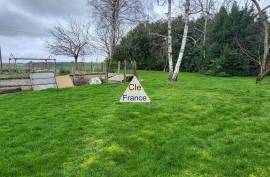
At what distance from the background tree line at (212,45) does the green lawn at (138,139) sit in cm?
1940

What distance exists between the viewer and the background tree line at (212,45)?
31.9 meters

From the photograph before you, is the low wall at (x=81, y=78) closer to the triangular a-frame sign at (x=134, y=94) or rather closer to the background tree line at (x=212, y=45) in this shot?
the background tree line at (x=212, y=45)

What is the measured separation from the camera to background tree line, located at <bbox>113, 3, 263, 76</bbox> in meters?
31.9

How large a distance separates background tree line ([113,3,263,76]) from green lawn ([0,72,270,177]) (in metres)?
19.4

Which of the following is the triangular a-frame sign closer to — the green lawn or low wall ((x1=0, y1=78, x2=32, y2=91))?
Result: the green lawn

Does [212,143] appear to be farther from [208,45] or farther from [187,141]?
[208,45]

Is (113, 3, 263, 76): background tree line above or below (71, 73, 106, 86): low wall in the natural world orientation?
above

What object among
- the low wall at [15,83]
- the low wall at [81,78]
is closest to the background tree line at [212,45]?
the low wall at [81,78]

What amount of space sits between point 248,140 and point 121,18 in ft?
79.3

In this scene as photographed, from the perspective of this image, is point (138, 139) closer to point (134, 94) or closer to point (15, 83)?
point (134, 94)

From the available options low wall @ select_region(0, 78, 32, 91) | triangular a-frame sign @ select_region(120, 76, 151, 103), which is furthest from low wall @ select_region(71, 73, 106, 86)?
triangular a-frame sign @ select_region(120, 76, 151, 103)

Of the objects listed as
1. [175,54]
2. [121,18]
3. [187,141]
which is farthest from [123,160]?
[175,54]

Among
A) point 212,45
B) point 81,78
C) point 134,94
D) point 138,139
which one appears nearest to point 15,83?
point 81,78

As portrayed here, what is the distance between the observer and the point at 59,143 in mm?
6531
